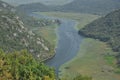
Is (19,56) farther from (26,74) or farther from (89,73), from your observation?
(89,73)

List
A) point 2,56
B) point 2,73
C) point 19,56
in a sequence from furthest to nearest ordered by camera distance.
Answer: point 19,56, point 2,56, point 2,73

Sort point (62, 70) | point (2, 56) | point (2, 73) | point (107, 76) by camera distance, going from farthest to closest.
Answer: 1. point (62, 70)
2. point (107, 76)
3. point (2, 56)
4. point (2, 73)

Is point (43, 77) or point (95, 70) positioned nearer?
point (43, 77)

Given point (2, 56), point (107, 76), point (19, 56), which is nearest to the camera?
point (2, 56)

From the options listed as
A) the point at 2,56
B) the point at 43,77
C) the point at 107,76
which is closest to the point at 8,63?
the point at 2,56

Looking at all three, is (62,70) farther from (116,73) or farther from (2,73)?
(2,73)

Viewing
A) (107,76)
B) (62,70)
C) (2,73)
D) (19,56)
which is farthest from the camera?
(62,70)

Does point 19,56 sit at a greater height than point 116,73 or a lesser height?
greater

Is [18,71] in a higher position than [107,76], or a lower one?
higher

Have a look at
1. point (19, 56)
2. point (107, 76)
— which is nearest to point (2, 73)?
point (19, 56)
